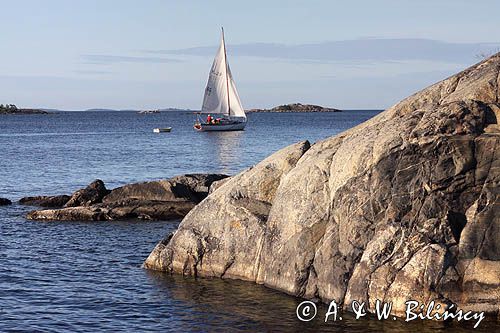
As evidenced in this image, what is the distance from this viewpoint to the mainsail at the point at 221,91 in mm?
112375

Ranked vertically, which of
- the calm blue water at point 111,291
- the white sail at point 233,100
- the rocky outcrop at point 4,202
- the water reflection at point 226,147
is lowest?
the calm blue water at point 111,291

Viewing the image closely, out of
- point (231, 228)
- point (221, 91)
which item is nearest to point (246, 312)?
point (231, 228)

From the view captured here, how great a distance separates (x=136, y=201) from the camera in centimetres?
3972

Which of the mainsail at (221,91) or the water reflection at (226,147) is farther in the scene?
the mainsail at (221,91)

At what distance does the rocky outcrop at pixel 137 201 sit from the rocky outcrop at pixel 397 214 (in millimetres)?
13930

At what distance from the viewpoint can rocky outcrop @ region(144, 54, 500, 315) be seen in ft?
67.1

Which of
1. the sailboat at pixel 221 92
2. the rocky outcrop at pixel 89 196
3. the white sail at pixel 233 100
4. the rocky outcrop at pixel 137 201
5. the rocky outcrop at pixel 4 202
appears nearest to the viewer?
the rocky outcrop at pixel 137 201

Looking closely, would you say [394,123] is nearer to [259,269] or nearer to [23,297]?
[259,269]

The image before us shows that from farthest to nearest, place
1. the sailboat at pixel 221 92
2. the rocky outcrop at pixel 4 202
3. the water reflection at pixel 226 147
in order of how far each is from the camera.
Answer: the sailboat at pixel 221 92
the water reflection at pixel 226 147
the rocky outcrop at pixel 4 202

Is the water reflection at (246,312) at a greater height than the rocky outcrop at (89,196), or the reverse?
the rocky outcrop at (89,196)

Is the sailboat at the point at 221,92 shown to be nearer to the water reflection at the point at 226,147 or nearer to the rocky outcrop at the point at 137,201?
the water reflection at the point at 226,147

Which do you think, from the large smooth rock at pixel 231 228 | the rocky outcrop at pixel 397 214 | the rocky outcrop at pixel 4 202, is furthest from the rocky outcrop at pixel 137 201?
the rocky outcrop at pixel 397 214

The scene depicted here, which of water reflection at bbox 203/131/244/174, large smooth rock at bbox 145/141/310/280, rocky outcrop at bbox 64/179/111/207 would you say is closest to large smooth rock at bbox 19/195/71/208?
rocky outcrop at bbox 64/179/111/207

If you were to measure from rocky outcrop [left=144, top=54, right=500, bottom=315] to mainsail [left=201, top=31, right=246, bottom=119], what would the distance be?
290 feet
